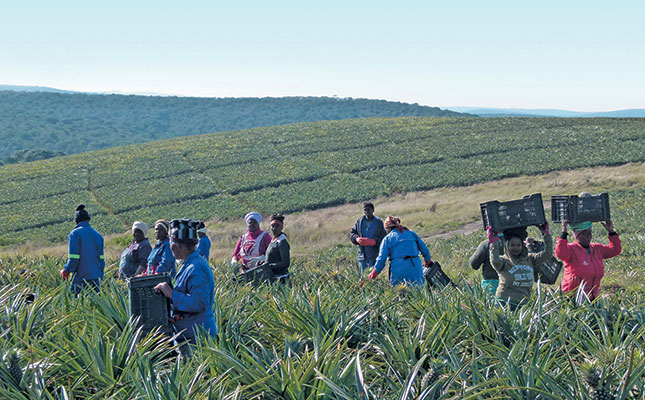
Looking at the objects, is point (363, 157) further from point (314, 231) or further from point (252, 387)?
point (252, 387)

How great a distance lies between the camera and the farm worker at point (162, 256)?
8.43 meters

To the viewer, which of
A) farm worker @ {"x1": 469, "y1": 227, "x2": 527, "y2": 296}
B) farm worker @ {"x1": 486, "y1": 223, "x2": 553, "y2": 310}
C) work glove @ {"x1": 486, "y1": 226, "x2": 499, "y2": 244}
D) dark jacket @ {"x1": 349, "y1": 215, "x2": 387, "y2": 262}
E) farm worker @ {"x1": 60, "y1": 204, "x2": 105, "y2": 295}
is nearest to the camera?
Answer: farm worker @ {"x1": 486, "y1": 223, "x2": 553, "y2": 310}

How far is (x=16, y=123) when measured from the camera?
156250 millimetres

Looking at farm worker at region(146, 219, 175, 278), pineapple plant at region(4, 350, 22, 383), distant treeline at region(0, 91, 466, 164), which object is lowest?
distant treeline at region(0, 91, 466, 164)

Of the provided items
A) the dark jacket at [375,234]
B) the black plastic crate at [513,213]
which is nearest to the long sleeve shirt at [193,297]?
the black plastic crate at [513,213]

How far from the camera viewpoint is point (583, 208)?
7617mm

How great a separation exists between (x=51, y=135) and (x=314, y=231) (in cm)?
13500

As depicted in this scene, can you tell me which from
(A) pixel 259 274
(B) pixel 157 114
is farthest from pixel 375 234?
(B) pixel 157 114

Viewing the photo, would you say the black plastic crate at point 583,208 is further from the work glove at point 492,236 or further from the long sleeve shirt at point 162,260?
the long sleeve shirt at point 162,260

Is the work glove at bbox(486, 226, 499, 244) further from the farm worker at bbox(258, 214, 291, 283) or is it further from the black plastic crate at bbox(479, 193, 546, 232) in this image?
the farm worker at bbox(258, 214, 291, 283)

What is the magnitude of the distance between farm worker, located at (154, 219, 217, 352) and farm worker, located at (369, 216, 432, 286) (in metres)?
4.06

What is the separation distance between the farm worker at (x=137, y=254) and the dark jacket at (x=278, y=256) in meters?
1.82

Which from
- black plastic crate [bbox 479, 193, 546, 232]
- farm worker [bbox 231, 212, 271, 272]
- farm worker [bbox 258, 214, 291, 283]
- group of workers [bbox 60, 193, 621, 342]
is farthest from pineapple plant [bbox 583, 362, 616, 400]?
farm worker [bbox 231, 212, 271, 272]

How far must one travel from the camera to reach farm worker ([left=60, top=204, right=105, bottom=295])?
9.65 meters
